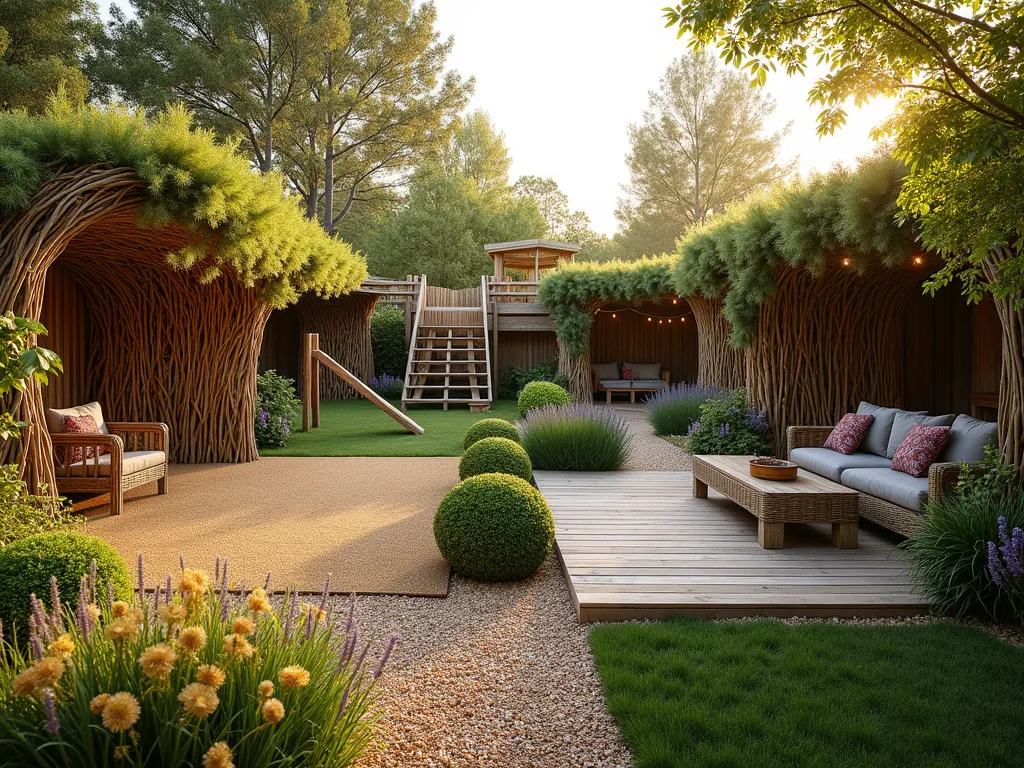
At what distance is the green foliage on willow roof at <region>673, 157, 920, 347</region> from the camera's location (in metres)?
4.90

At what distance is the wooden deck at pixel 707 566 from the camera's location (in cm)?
349

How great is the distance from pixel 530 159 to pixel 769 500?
30.1m

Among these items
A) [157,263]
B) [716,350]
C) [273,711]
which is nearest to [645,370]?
[716,350]

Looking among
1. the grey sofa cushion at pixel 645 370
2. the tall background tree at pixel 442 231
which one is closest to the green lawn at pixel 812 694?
the grey sofa cushion at pixel 645 370

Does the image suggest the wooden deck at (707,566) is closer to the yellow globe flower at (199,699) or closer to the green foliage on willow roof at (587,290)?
the yellow globe flower at (199,699)


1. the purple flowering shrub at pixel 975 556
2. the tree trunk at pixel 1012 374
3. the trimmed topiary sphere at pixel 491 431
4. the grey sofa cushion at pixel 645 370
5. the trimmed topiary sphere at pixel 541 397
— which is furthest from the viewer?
the grey sofa cushion at pixel 645 370

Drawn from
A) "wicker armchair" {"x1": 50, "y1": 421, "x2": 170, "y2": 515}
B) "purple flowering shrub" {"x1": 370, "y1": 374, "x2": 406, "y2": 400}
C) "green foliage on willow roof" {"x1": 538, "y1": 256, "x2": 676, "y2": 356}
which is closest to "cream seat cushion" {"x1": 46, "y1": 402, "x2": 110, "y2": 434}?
"wicker armchair" {"x1": 50, "y1": 421, "x2": 170, "y2": 515}

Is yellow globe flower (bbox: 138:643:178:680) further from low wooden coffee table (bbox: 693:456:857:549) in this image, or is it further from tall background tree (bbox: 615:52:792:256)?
tall background tree (bbox: 615:52:792:256)

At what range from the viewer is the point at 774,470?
4809mm

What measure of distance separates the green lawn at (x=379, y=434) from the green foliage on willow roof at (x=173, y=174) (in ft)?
9.56

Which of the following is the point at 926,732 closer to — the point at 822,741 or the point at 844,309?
the point at 822,741

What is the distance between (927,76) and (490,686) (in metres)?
3.23

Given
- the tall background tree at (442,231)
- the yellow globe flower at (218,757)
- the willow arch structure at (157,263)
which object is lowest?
the yellow globe flower at (218,757)

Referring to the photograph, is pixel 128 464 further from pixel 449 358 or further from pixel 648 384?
pixel 648 384
